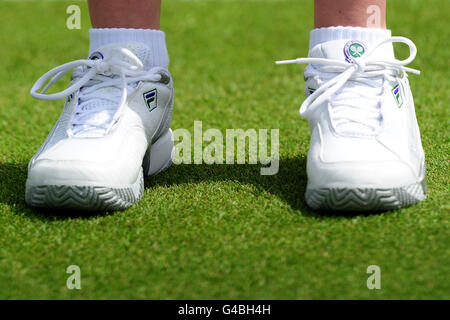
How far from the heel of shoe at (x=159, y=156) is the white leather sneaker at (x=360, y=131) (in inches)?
18.1

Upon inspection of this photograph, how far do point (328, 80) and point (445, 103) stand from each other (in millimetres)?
1198

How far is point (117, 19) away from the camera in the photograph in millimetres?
1666

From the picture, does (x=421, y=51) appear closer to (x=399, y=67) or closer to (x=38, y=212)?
(x=399, y=67)

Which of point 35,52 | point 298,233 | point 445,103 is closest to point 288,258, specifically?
point 298,233

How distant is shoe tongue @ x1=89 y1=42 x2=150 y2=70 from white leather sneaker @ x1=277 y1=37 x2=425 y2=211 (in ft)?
1.45

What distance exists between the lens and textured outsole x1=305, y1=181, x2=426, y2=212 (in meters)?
1.37

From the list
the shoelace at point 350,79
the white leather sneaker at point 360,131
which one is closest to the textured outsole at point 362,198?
the white leather sneaker at point 360,131

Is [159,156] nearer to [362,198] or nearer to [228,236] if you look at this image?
[228,236]

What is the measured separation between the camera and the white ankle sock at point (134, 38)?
166 centimetres

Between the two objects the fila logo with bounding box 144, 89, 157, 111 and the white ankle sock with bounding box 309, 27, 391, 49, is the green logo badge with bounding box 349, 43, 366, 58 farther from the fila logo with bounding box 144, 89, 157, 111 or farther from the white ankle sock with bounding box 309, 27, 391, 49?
the fila logo with bounding box 144, 89, 157, 111

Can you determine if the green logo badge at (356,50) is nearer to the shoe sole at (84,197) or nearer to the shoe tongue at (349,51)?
the shoe tongue at (349,51)

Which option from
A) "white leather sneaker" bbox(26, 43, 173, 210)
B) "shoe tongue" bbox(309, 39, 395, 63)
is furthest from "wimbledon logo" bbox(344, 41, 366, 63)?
"white leather sneaker" bbox(26, 43, 173, 210)

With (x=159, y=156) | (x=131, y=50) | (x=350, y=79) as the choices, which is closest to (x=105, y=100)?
(x=131, y=50)

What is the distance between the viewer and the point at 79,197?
1.41 metres
